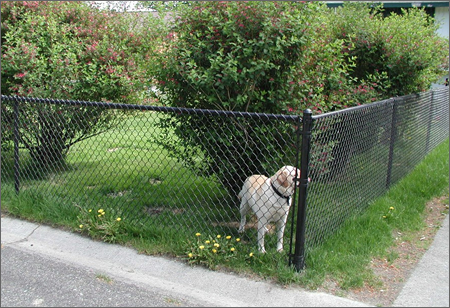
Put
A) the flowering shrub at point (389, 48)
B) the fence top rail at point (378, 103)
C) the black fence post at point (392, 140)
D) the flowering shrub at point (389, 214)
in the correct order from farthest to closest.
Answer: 1. the flowering shrub at point (389, 48)
2. the black fence post at point (392, 140)
3. the flowering shrub at point (389, 214)
4. the fence top rail at point (378, 103)

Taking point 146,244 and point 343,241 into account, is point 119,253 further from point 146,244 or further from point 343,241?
point 343,241

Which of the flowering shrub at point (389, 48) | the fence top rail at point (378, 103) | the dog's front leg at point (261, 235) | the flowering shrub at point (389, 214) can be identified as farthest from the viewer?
the flowering shrub at point (389, 48)

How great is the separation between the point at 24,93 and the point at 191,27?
2777 mm

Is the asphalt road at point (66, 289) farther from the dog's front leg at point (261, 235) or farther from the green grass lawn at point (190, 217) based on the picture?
the dog's front leg at point (261, 235)

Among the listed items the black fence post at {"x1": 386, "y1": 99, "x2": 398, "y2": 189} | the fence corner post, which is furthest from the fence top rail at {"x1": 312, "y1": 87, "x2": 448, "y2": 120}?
the fence corner post

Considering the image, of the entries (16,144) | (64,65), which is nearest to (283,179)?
(16,144)

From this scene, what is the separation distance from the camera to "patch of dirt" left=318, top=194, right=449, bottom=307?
301cm

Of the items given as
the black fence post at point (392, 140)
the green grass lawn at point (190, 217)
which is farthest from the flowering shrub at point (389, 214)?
the black fence post at point (392, 140)

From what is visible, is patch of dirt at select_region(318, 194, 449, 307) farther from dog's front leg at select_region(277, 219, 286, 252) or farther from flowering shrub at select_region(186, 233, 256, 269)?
flowering shrub at select_region(186, 233, 256, 269)

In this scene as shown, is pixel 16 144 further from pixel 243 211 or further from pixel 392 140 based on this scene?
pixel 392 140

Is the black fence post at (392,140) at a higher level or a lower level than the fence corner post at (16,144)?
lower

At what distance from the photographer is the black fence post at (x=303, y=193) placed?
3.10m

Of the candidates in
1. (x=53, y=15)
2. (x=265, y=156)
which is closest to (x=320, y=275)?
(x=265, y=156)

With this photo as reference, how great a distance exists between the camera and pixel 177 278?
10.8ft
